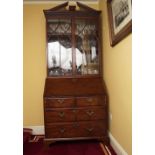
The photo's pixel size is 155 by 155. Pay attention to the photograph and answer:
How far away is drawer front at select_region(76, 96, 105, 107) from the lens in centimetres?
286

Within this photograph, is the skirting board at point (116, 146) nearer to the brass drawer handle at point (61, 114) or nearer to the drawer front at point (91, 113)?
the drawer front at point (91, 113)

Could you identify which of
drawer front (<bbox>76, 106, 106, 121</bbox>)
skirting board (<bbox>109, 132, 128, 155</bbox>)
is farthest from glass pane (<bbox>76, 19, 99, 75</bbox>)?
skirting board (<bbox>109, 132, 128, 155</bbox>)

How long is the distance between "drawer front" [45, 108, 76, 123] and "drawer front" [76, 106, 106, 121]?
9cm

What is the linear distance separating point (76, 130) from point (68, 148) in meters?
0.27

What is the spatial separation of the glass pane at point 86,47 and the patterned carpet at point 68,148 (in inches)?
43.3

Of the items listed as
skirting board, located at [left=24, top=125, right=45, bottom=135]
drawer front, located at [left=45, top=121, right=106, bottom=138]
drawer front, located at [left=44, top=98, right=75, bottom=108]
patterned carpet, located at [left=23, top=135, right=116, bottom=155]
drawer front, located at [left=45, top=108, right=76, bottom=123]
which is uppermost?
drawer front, located at [left=44, top=98, right=75, bottom=108]

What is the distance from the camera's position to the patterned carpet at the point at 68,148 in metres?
2.62

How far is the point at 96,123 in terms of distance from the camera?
2881mm

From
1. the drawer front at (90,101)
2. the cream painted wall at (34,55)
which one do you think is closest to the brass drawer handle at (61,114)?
the drawer front at (90,101)

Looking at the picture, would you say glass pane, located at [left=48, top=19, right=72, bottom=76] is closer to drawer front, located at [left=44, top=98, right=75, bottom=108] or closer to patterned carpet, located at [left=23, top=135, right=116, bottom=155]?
drawer front, located at [left=44, top=98, right=75, bottom=108]

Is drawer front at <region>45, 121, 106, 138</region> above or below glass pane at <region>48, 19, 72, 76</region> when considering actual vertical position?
below
